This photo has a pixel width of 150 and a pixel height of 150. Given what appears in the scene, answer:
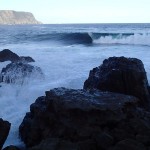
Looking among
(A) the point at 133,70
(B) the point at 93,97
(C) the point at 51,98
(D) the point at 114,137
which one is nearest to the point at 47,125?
(C) the point at 51,98

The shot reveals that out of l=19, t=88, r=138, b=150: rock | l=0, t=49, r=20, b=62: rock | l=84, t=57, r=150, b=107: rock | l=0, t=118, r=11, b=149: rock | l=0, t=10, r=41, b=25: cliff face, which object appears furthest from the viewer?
l=0, t=10, r=41, b=25: cliff face

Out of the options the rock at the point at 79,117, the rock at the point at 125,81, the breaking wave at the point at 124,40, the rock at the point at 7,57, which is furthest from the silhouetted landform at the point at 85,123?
the breaking wave at the point at 124,40

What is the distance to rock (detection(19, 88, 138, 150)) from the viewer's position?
417 centimetres

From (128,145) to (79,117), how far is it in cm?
86

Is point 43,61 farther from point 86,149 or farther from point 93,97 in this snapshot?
point 86,149

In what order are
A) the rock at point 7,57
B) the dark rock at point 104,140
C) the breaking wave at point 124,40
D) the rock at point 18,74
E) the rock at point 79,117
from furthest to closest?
1. the breaking wave at point 124,40
2. the rock at point 7,57
3. the rock at point 18,74
4. the rock at point 79,117
5. the dark rock at point 104,140

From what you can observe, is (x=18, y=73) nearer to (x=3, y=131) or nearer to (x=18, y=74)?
(x=18, y=74)


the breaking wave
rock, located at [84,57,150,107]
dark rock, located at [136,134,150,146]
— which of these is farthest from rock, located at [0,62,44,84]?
the breaking wave

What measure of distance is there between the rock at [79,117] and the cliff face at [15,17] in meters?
131

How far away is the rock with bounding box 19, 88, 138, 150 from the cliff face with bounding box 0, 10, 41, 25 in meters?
131

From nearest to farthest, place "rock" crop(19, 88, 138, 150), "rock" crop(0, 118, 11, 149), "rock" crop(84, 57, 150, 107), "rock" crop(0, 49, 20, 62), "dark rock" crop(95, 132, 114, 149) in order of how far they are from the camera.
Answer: "dark rock" crop(95, 132, 114, 149) < "rock" crop(19, 88, 138, 150) < "rock" crop(0, 118, 11, 149) < "rock" crop(84, 57, 150, 107) < "rock" crop(0, 49, 20, 62)

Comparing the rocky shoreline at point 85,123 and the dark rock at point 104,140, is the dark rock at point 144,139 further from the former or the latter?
the dark rock at point 104,140

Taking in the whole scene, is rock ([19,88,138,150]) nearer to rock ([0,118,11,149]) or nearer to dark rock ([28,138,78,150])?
dark rock ([28,138,78,150])

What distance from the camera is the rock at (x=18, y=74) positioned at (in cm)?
834
